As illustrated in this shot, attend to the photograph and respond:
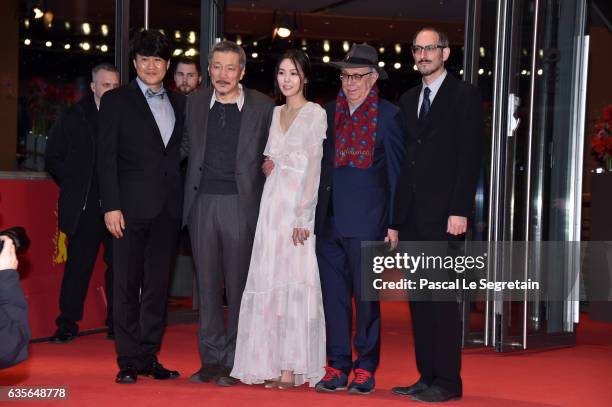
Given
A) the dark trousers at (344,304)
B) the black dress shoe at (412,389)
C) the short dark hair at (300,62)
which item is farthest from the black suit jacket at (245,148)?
the black dress shoe at (412,389)

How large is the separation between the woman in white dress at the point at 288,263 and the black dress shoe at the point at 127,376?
462 millimetres

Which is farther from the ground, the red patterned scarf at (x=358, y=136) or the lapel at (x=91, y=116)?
the lapel at (x=91, y=116)

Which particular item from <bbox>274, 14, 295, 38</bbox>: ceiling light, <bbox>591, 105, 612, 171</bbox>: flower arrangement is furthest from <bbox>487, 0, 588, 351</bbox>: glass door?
<bbox>274, 14, 295, 38</bbox>: ceiling light

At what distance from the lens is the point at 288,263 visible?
4.59m

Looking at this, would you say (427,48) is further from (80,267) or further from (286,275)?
(80,267)

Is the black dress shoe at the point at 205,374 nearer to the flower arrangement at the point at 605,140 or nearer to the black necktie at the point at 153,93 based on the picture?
the black necktie at the point at 153,93

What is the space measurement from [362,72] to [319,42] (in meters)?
13.0

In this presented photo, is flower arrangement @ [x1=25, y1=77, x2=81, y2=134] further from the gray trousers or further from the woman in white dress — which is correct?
the woman in white dress

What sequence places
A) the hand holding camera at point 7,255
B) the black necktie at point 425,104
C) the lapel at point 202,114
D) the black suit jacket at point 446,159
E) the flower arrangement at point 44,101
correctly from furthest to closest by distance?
1. the flower arrangement at point 44,101
2. the lapel at point 202,114
3. the black necktie at point 425,104
4. the black suit jacket at point 446,159
5. the hand holding camera at point 7,255

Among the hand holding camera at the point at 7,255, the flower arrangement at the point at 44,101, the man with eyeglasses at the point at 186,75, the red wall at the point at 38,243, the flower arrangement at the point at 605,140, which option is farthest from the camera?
the flower arrangement at the point at 44,101

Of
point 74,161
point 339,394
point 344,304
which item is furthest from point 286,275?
point 74,161

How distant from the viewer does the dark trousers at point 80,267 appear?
603 centimetres

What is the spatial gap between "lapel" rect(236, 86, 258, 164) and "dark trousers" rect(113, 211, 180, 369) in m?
0.49

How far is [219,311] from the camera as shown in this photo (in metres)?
4.72
